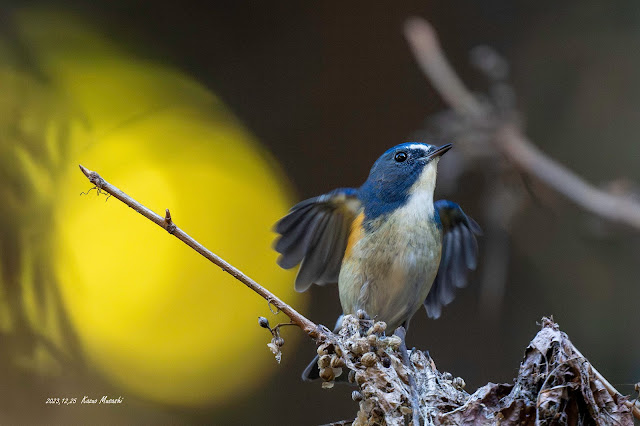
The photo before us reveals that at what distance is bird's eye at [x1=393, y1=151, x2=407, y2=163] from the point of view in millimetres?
2664

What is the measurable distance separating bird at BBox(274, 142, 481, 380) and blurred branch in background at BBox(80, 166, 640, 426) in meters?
0.85

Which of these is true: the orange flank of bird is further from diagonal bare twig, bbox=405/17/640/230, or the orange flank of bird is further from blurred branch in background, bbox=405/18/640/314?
diagonal bare twig, bbox=405/17/640/230

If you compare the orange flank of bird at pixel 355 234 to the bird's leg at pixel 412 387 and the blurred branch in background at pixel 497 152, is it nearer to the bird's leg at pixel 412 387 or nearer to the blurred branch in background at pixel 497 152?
the blurred branch in background at pixel 497 152

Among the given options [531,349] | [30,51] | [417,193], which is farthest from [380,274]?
[30,51]

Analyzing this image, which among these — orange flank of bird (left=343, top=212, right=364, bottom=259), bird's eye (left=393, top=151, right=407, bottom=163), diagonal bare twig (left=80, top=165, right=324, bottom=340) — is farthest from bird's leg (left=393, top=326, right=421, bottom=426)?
bird's eye (left=393, top=151, right=407, bottom=163)

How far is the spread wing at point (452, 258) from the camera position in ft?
9.17

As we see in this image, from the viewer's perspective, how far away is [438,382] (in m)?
1.52

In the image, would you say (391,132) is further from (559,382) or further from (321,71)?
(559,382)

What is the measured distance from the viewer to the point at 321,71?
416 cm

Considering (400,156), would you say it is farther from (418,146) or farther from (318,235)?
(318,235)

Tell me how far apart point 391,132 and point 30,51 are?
2274 millimetres

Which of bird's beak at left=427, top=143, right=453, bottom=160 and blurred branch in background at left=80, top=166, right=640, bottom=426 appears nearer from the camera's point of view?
blurred branch in background at left=80, top=166, right=640, bottom=426

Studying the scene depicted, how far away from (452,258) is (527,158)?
861 mm

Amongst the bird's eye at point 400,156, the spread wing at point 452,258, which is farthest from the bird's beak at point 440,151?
the spread wing at point 452,258
